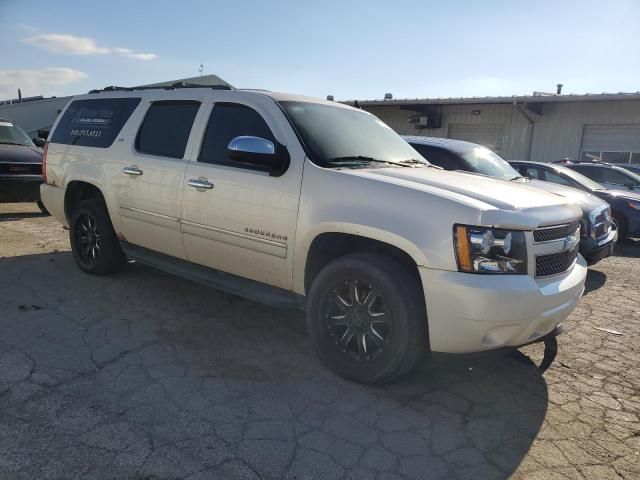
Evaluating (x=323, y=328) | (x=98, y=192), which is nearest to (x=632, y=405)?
(x=323, y=328)

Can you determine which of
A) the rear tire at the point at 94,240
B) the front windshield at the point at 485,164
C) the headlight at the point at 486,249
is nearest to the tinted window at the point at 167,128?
the rear tire at the point at 94,240

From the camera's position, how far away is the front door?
3.68 m

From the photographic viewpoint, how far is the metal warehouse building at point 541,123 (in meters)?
16.5

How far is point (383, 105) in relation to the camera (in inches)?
829

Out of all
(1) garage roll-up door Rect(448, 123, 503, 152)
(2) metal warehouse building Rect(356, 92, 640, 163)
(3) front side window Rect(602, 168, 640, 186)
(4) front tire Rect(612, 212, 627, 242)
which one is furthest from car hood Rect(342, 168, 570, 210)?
(1) garage roll-up door Rect(448, 123, 503, 152)

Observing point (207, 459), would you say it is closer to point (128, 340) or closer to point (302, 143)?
point (128, 340)

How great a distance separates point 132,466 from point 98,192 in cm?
366

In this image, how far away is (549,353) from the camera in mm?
3691

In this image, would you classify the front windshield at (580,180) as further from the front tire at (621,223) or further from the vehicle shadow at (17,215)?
the vehicle shadow at (17,215)

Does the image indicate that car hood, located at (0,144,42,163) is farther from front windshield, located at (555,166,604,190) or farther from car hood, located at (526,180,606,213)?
front windshield, located at (555,166,604,190)

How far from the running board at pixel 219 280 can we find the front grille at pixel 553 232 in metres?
1.65

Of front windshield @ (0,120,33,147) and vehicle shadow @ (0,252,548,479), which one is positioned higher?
front windshield @ (0,120,33,147)

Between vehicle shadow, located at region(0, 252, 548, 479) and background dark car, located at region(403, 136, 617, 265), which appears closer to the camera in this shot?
vehicle shadow, located at region(0, 252, 548, 479)

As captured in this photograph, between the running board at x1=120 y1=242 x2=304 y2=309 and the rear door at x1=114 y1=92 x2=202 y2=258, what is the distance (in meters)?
0.08
